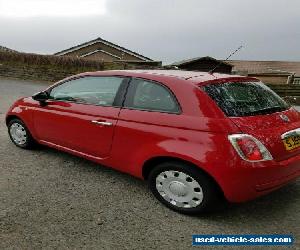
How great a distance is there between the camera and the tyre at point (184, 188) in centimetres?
355

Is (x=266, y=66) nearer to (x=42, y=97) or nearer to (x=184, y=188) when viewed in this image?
(x=42, y=97)

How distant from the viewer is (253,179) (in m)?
3.37

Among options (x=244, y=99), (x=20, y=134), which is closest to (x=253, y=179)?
(x=244, y=99)

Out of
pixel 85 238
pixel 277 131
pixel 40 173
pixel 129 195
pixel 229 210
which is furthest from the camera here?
pixel 40 173

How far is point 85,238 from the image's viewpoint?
3273mm

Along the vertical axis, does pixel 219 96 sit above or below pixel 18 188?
above

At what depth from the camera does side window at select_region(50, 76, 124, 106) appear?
4402mm

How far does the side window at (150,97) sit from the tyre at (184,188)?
0.61 metres

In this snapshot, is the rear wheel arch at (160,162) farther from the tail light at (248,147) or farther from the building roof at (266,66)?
the building roof at (266,66)

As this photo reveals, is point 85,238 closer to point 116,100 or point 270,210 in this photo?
point 116,100

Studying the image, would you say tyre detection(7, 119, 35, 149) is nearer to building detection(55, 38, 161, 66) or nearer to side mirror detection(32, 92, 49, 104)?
side mirror detection(32, 92, 49, 104)

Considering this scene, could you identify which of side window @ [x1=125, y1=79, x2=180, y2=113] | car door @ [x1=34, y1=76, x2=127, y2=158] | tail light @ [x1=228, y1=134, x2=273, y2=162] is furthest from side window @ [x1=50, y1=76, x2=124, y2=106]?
tail light @ [x1=228, y1=134, x2=273, y2=162]

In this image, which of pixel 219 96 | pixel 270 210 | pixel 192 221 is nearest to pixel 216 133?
pixel 219 96

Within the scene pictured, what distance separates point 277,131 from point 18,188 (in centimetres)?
301
